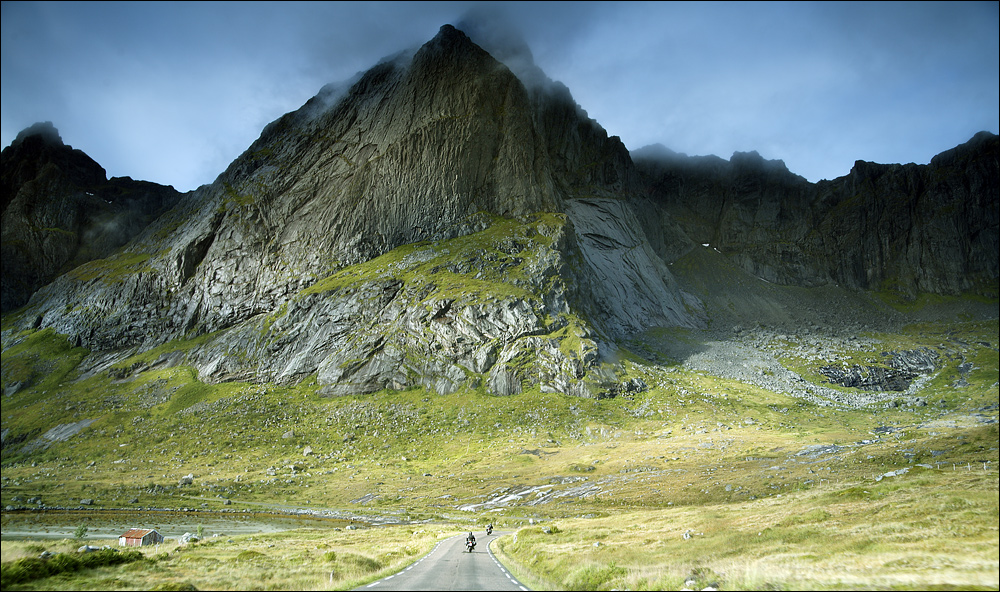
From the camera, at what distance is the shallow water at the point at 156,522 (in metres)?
42.2

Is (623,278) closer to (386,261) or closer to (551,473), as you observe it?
(386,261)

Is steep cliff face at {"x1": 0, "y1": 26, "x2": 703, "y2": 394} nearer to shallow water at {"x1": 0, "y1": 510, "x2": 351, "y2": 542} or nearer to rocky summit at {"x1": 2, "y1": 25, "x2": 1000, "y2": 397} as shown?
rocky summit at {"x1": 2, "y1": 25, "x2": 1000, "y2": 397}

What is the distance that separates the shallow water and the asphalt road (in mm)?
26078

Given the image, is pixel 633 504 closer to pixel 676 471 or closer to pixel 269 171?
pixel 676 471

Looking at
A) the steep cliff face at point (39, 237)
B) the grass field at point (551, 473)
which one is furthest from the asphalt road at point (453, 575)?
the steep cliff face at point (39, 237)

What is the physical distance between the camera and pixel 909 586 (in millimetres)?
13391

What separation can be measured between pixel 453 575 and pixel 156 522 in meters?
46.9

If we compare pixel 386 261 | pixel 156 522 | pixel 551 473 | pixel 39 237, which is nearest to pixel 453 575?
pixel 156 522

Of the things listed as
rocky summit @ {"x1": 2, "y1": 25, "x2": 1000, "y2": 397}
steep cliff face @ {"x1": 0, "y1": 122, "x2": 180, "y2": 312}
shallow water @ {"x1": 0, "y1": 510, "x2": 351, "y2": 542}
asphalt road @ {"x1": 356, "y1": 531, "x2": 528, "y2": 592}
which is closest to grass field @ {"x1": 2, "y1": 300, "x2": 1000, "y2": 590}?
asphalt road @ {"x1": 356, "y1": 531, "x2": 528, "y2": 592}

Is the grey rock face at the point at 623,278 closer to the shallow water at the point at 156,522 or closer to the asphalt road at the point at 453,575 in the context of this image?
the shallow water at the point at 156,522

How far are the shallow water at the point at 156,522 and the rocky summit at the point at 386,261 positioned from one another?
2147 inches

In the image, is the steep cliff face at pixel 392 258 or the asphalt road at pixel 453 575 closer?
the asphalt road at pixel 453 575

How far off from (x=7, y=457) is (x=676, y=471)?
112968 millimetres

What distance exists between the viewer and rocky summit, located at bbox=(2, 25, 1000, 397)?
118 meters
